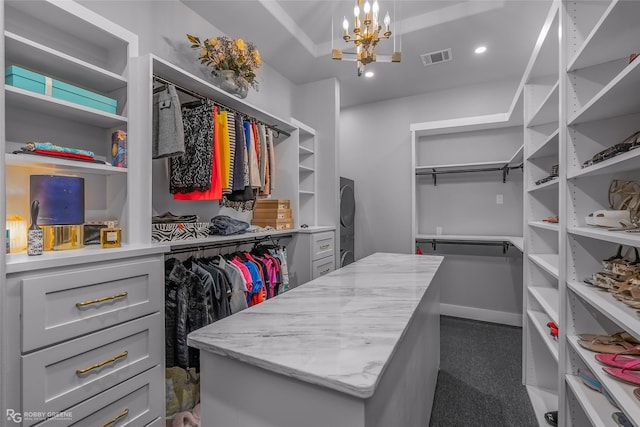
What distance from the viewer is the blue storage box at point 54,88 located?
53.1 inches

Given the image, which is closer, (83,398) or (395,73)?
(83,398)

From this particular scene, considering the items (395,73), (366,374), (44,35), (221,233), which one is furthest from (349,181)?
(366,374)

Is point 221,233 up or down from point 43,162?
down

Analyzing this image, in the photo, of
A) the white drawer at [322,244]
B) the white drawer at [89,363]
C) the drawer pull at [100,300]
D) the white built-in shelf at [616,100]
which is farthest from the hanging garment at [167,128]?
the white built-in shelf at [616,100]

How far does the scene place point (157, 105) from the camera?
6.45 ft

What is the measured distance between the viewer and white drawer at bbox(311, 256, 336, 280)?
322 cm

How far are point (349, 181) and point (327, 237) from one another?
3.73 ft

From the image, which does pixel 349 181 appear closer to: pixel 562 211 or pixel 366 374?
pixel 562 211

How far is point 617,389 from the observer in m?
1.10

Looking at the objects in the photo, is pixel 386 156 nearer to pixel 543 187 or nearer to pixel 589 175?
pixel 543 187

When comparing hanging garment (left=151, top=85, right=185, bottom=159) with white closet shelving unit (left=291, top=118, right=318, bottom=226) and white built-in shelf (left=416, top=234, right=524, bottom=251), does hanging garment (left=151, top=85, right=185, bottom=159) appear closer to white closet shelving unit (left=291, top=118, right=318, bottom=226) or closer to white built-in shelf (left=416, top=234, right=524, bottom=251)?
white closet shelving unit (left=291, top=118, right=318, bottom=226)

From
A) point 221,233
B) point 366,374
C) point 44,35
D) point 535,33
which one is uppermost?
point 535,33

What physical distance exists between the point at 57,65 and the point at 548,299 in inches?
129

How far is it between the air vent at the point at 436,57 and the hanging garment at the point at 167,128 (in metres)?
2.65
